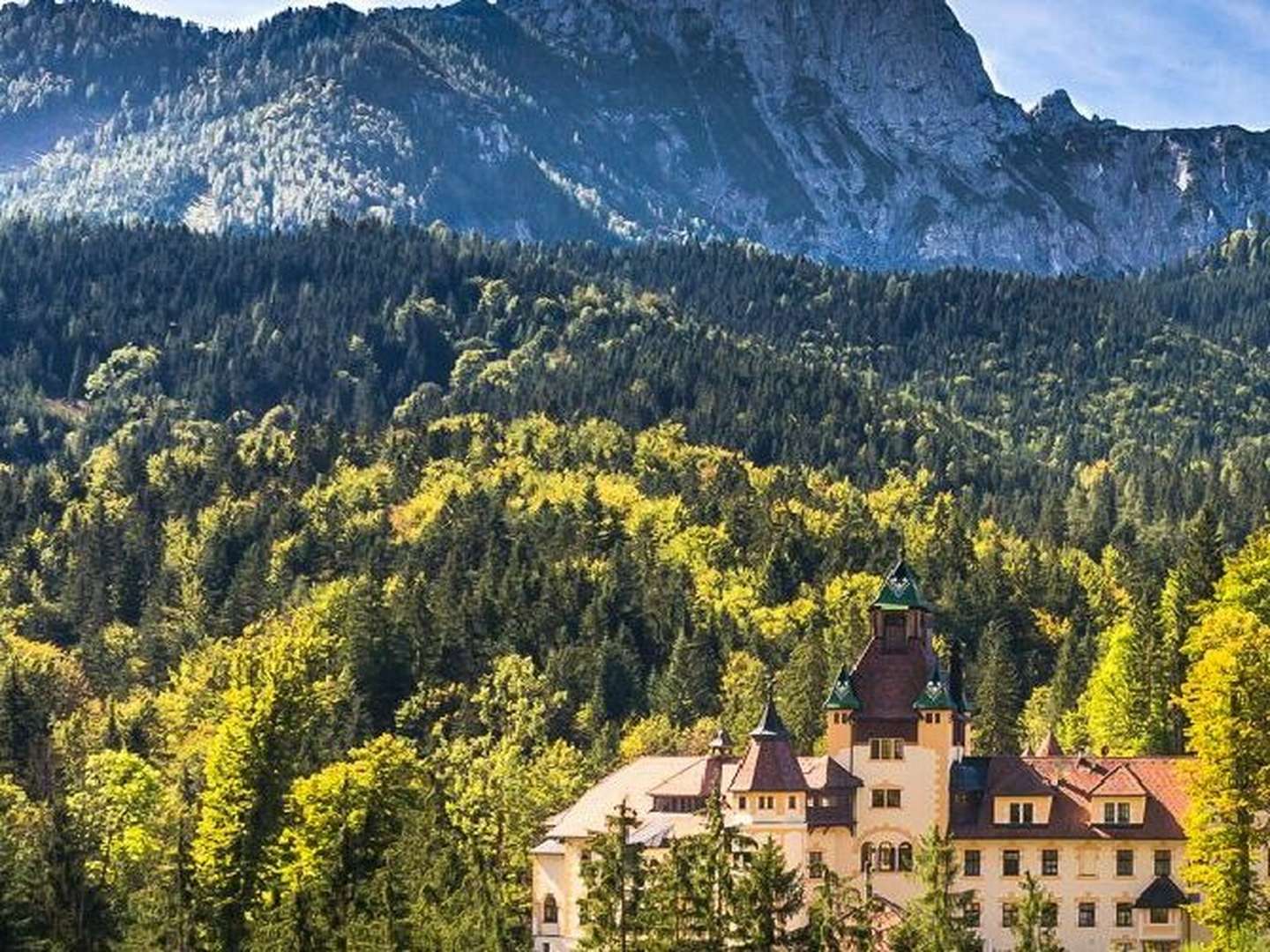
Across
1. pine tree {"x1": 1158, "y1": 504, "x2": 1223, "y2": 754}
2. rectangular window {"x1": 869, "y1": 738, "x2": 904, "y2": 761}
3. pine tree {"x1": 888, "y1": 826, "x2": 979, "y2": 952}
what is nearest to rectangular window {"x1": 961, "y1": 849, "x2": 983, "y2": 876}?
rectangular window {"x1": 869, "y1": 738, "x2": 904, "y2": 761}

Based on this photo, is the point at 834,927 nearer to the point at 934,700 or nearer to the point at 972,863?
the point at 972,863

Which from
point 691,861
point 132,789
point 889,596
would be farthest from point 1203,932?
point 132,789

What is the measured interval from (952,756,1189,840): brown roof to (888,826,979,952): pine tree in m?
25.2

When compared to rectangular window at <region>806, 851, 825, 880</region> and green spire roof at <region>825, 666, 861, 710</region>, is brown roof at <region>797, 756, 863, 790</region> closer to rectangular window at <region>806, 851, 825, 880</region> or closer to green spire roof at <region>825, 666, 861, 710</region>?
green spire roof at <region>825, 666, 861, 710</region>

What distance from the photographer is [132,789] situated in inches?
6521

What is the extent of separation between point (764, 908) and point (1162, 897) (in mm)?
34612

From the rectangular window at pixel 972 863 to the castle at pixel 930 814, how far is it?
Result: 6cm

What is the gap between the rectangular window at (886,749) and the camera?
133750mm

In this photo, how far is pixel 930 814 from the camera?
132 m

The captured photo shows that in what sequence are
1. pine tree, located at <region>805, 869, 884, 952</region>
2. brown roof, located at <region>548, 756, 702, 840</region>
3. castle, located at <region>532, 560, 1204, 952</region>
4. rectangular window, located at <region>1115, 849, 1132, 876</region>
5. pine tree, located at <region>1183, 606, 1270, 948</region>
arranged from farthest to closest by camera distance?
brown roof, located at <region>548, 756, 702, 840</region>, rectangular window, located at <region>1115, 849, 1132, 876</region>, castle, located at <region>532, 560, 1204, 952</region>, pine tree, located at <region>1183, 606, 1270, 948</region>, pine tree, located at <region>805, 869, 884, 952</region>

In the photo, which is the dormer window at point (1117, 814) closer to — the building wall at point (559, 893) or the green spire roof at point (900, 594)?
the green spire roof at point (900, 594)

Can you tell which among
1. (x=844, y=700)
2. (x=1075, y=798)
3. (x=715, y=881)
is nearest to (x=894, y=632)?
(x=844, y=700)

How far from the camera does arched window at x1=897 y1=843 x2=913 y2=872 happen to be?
431 ft

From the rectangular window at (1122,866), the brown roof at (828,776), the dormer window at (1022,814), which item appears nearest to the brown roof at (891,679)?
the brown roof at (828,776)
